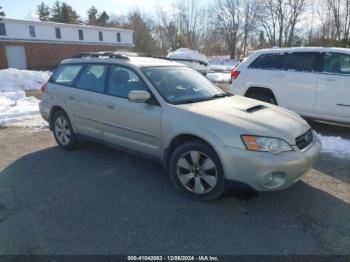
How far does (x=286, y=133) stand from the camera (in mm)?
3590

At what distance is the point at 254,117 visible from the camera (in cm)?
378

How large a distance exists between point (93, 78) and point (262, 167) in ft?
10.3

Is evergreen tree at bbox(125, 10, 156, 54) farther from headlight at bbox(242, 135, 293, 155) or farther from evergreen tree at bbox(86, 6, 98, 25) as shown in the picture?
headlight at bbox(242, 135, 293, 155)

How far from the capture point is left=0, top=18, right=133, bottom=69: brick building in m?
30.3

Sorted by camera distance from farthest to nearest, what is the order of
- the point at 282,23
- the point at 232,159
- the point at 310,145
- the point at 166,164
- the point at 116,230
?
the point at 282,23 < the point at 166,164 < the point at 310,145 < the point at 232,159 < the point at 116,230

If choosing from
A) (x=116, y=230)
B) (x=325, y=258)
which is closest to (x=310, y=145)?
(x=325, y=258)

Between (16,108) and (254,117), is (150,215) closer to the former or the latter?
(254,117)

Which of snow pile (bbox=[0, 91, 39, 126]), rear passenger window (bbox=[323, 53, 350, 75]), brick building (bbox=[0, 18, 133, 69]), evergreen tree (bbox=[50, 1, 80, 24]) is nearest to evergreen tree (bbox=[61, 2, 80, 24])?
evergreen tree (bbox=[50, 1, 80, 24])

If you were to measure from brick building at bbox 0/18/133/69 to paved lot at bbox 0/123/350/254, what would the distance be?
3000 cm

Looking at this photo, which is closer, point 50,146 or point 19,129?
point 50,146

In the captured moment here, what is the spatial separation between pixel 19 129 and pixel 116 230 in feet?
18.0

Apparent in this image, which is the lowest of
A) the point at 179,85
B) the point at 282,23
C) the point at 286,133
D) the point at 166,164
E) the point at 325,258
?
the point at 325,258

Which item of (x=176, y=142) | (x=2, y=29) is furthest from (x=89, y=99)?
(x=2, y=29)

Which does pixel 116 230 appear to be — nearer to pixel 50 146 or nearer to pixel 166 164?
pixel 166 164
